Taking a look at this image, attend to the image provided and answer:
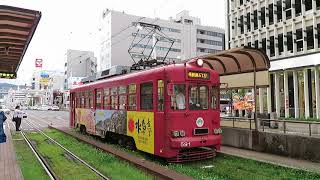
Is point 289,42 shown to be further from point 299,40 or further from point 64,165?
point 64,165

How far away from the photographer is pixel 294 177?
942cm

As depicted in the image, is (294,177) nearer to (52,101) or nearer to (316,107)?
(316,107)

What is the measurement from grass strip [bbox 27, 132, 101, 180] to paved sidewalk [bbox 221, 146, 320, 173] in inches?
210

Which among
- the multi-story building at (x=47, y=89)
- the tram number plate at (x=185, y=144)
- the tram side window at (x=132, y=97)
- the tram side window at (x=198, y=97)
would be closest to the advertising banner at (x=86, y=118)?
the tram side window at (x=132, y=97)

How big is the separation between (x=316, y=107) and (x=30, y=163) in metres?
24.4

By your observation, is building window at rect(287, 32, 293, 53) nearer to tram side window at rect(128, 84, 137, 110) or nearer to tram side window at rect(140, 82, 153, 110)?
tram side window at rect(128, 84, 137, 110)

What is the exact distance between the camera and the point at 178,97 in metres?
11.4

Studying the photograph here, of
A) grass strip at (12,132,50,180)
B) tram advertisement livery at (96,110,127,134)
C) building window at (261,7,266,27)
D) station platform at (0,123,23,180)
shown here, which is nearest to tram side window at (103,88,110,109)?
tram advertisement livery at (96,110,127,134)

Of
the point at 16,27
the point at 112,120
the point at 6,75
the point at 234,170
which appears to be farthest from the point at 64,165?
the point at 6,75

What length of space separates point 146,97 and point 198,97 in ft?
5.82

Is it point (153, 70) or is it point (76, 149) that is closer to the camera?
point (153, 70)

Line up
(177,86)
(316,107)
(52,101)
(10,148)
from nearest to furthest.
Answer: (177,86) < (10,148) < (316,107) < (52,101)

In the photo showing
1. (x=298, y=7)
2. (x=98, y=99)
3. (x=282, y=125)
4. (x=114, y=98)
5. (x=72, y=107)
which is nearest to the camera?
(x=282, y=125)

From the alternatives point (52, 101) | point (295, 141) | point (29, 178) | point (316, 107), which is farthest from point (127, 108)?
point (52, 101)
